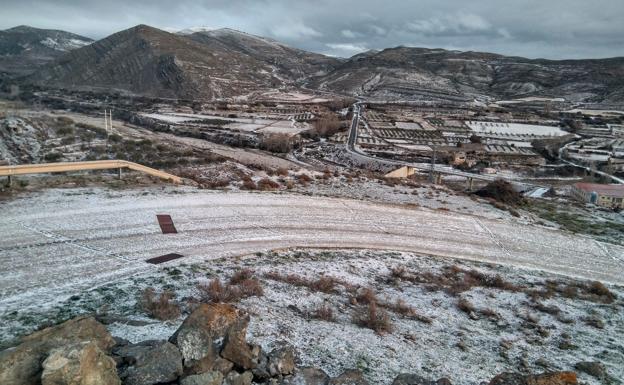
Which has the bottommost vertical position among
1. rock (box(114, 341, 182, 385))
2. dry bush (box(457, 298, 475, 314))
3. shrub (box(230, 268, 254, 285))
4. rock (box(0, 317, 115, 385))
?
dry bush (box(457, 298, 475, 314))

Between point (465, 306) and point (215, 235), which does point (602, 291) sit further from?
point (215, 235)

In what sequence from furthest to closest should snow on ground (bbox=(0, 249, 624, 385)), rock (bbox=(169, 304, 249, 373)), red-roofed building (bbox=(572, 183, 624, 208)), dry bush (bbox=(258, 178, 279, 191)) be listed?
red-roofed building (bbox=(572, 183, 624, 208)) → dry bush (bbox=(258, 178, 279, 191)) → snow on ground (bbox=(0, 249, 624, 385)) → rock (bbox=(169, 304, 249, 373))

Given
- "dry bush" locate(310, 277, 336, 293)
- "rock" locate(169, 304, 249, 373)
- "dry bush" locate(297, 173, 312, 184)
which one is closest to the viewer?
"rock" locate(169, 304, 249, 373)

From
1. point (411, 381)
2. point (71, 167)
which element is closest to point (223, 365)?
point (411, 381)

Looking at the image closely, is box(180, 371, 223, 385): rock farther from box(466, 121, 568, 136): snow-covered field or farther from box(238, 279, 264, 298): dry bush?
box(466, 121, 568, 136): snow-covered field

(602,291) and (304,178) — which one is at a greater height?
(304,178)

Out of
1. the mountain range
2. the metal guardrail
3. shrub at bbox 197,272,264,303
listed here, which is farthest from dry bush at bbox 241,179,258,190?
the mountain range

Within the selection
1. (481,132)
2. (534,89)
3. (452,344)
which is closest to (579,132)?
(481,132)
